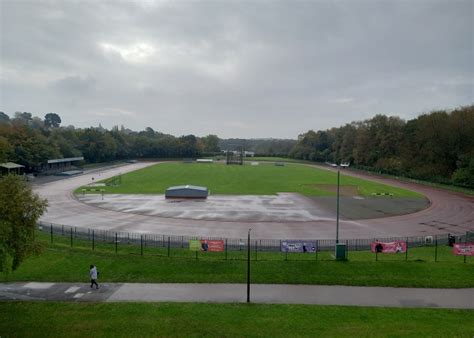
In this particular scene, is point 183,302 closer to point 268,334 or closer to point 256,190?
point 268,334

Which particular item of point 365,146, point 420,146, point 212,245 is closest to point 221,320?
point 212,245

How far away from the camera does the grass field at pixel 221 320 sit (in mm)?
16734

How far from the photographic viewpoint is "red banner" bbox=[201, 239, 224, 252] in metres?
28.8

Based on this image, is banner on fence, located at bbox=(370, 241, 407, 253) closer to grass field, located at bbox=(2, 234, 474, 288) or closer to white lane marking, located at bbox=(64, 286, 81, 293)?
grass field, located at bbox=(2, 234, 474, 288)

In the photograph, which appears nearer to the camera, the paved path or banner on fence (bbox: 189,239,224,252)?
the paved path

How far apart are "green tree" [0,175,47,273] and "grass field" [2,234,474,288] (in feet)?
14.9

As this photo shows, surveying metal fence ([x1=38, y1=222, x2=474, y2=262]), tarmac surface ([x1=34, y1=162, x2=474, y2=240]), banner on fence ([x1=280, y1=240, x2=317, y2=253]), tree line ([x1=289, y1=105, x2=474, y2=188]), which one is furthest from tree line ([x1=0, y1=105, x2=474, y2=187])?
banner on fence ([x1=280, y1=240, x2=317, y2=253])

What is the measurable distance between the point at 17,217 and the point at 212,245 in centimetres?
1361

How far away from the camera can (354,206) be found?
55.2m

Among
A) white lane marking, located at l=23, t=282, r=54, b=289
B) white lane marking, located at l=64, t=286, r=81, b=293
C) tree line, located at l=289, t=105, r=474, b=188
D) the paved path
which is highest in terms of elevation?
tree line, located at l=289, t=105, r=474, b=188

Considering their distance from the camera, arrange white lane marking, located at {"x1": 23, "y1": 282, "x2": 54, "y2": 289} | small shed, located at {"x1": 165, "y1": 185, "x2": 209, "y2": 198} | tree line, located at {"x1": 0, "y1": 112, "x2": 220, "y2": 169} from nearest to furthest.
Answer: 1. white lane marking, located at {"x1": 23, "y1": 282, "x2": 54, "y2": 289}
2. small shed, located at {"x1": 165, "y1": 185, "x2": 209, "y2": 198}
3. tree line, located at {"x1": 0, "y1": 112, "x2": 220, "y2": 169}

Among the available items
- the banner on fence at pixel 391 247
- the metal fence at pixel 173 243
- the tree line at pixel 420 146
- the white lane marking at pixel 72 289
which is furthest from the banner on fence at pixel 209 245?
the tree line at pixel 420 146

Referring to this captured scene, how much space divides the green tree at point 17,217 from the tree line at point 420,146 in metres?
79.2

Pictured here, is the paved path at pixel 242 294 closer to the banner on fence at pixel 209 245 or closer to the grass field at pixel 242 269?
the grass field at pixel 242 269
